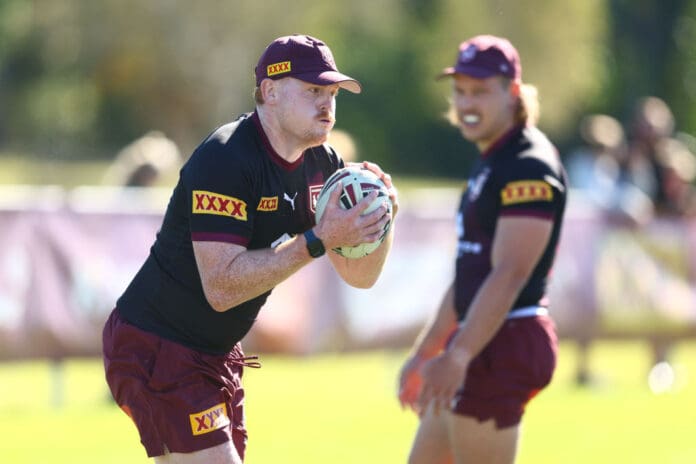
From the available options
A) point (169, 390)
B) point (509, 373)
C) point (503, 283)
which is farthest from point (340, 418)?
point (169, 390)

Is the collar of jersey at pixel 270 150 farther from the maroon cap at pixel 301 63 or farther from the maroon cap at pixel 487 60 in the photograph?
the maroon cap at pixel 487 60

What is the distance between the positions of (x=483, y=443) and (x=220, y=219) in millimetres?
1766

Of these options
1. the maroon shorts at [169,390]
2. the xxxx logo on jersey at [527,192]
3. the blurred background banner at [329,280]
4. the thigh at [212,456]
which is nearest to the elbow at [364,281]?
the maroon shorts at [169,390]

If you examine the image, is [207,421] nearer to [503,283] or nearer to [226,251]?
[226,251]

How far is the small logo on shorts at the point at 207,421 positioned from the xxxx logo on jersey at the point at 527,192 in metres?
1.68

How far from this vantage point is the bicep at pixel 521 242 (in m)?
5.82

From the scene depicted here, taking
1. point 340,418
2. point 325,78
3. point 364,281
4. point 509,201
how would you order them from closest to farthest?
point 325,78
point 364,281
point 509,201
point 340,418

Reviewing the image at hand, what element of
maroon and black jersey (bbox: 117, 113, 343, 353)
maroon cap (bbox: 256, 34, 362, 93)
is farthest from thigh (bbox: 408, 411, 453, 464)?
maroon cap (bbox: 256, 34, 362, 93)

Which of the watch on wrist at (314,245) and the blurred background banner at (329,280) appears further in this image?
the blurred background banner at (329,280)

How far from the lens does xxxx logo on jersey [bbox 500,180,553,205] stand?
19.3 ft

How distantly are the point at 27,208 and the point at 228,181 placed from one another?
681 cm

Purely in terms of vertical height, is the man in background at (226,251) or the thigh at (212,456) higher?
the man in background at (226,251)

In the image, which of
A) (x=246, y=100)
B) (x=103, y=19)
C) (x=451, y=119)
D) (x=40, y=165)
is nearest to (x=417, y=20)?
(x=246, y=100)

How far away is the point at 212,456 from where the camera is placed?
16.8 ft
